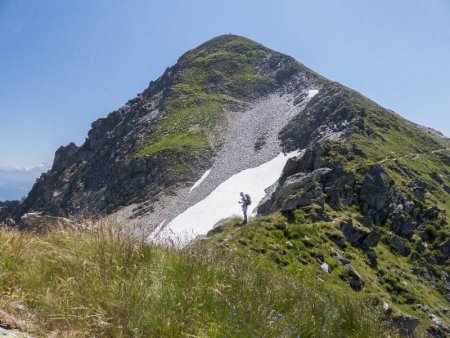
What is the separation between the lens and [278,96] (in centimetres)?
12569

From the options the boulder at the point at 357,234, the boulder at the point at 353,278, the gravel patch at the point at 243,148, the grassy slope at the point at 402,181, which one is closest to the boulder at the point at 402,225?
the grassy slope at the point at 402,181

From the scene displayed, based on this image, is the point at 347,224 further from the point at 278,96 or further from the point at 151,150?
the point at 278,96

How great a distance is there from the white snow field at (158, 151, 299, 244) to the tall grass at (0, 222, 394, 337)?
1938 inches

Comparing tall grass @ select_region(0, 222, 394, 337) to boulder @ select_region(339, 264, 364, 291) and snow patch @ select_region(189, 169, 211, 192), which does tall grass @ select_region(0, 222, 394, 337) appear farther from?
snow patch @ select_region(189, 169, 211, 192)

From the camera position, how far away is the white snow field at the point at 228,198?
6169cm

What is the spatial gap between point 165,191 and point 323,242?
60.8 metres

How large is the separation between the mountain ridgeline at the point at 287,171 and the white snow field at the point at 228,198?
2.56m

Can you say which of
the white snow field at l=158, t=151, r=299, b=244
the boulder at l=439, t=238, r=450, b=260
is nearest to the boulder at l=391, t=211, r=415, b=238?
the boulder at l=439, t=238, r=450, b=260

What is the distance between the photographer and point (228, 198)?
70312 millimetres

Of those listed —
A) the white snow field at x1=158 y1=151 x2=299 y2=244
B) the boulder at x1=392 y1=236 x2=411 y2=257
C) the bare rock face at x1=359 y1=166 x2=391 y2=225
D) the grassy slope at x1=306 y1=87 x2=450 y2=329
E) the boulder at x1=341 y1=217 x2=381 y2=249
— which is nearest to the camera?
the grassy slope at x1=306 y1=87 x2=450 y2=329

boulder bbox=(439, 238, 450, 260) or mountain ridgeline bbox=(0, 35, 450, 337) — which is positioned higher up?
mountain ridgeline bbox=(0, 35, 450, 337)

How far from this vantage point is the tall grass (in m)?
4.74

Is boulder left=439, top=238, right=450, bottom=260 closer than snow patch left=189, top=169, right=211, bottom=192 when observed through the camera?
Yes

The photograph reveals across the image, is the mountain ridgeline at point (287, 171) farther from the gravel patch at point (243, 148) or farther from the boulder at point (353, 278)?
the gravel patch at point (243, 148)
